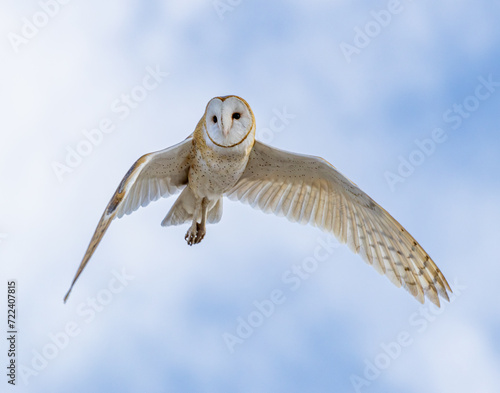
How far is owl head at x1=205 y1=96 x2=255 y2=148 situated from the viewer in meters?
6.63

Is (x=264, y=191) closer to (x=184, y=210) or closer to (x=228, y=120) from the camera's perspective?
(x=184, y=210)

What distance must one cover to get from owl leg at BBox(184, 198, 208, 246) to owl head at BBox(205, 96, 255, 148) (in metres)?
0.83

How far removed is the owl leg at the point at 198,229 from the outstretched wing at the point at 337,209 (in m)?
0.52

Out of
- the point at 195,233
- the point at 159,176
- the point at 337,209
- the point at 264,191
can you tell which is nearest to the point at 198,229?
the point at 195,233

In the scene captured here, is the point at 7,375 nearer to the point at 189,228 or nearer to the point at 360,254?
the point at 189,228

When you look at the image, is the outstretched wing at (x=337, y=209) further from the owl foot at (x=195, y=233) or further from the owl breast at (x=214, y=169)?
the owl foot at (x=195, y=233)

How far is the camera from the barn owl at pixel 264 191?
676 cm

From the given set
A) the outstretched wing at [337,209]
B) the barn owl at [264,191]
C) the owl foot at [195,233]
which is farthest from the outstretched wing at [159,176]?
the outstretched wing at [337,209]

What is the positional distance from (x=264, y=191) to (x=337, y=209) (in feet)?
2.54

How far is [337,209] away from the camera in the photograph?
24.5ft

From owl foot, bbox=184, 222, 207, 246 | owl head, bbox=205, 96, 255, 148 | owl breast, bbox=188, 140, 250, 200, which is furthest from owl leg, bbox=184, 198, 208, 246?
owl head, bbox=205, 96, 255, 148

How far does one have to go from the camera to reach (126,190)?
238 inches

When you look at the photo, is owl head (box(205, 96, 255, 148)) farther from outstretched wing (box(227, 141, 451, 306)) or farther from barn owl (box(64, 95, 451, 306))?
outstretched wing (box(227, 141, 451, 306))

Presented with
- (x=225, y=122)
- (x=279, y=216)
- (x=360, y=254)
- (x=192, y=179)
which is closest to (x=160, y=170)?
(x=192, y=179)
